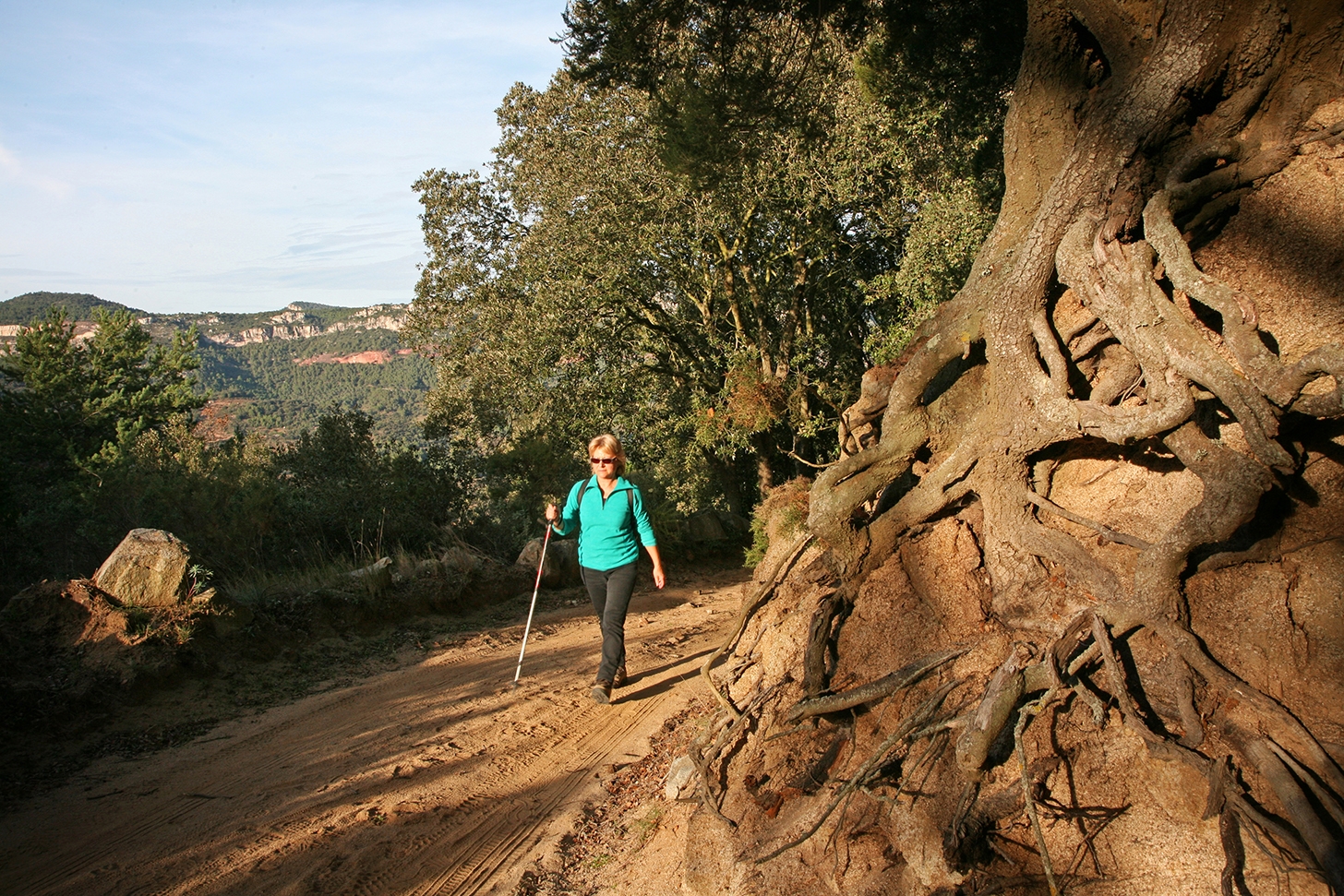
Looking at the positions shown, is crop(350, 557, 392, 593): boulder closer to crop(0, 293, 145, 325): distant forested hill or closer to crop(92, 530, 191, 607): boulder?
crop(92, 530, 191, 607): boulder

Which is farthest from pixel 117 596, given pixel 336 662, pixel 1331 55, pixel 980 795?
pixel 1331 55

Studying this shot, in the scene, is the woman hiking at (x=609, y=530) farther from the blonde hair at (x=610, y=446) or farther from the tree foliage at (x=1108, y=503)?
the tree foliage at (x=1108, y=503)

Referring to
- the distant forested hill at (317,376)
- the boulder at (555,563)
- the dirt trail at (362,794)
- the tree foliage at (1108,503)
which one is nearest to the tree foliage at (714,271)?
the boulder at (555,563)

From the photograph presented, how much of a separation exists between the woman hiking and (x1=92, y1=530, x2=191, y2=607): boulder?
384cm

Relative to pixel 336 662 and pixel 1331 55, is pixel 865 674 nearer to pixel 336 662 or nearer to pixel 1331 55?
pixel 1331 55

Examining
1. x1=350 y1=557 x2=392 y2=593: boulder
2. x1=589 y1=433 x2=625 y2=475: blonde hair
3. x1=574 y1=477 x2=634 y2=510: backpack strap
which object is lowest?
x1=350 y1=557 x2=392 y2=593: boulder

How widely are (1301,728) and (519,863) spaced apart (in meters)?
3.51

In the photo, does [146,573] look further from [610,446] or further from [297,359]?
[297,359]

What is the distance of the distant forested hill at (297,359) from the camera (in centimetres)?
7808

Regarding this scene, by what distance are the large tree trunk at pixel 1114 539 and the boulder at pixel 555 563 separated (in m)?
7.70

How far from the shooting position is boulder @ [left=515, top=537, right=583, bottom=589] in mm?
11852

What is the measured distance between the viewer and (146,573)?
741cm

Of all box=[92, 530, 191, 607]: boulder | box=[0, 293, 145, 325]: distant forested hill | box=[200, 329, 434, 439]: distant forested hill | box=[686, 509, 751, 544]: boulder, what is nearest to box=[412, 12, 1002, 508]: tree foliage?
box=[686, 509, 751, 544]: boulder

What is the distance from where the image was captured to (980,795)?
3.38 m
